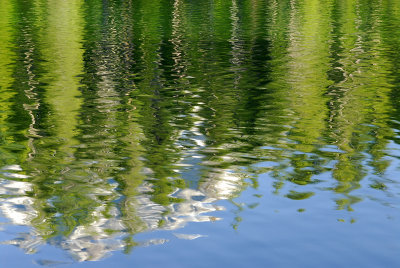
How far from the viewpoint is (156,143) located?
1948 centimetres

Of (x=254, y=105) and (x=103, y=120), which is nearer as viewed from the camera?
(x=103, y=120)

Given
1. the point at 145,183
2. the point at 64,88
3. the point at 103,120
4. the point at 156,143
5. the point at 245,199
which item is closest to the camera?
the point at 245,199

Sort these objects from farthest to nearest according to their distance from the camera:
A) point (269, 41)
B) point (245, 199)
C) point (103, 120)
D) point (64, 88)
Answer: point (269, 41)
point (64, 88)
point (103, 120)
point (245, 199)

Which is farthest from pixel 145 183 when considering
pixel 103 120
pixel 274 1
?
pixel 274 1

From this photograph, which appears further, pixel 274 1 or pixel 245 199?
pixel 274 1

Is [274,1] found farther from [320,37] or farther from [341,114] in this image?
[341,114]

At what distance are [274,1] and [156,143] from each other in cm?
7211

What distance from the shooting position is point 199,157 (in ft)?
58.3

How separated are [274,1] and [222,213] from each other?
255ft

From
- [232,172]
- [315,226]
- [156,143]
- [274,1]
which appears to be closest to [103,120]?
[156,143]

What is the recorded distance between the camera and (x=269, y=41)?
4738 cm

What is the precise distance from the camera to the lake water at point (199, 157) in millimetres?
A: 12219

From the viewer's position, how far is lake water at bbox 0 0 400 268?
12219 mm

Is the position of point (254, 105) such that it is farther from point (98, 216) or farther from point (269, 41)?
point (269, 41)
